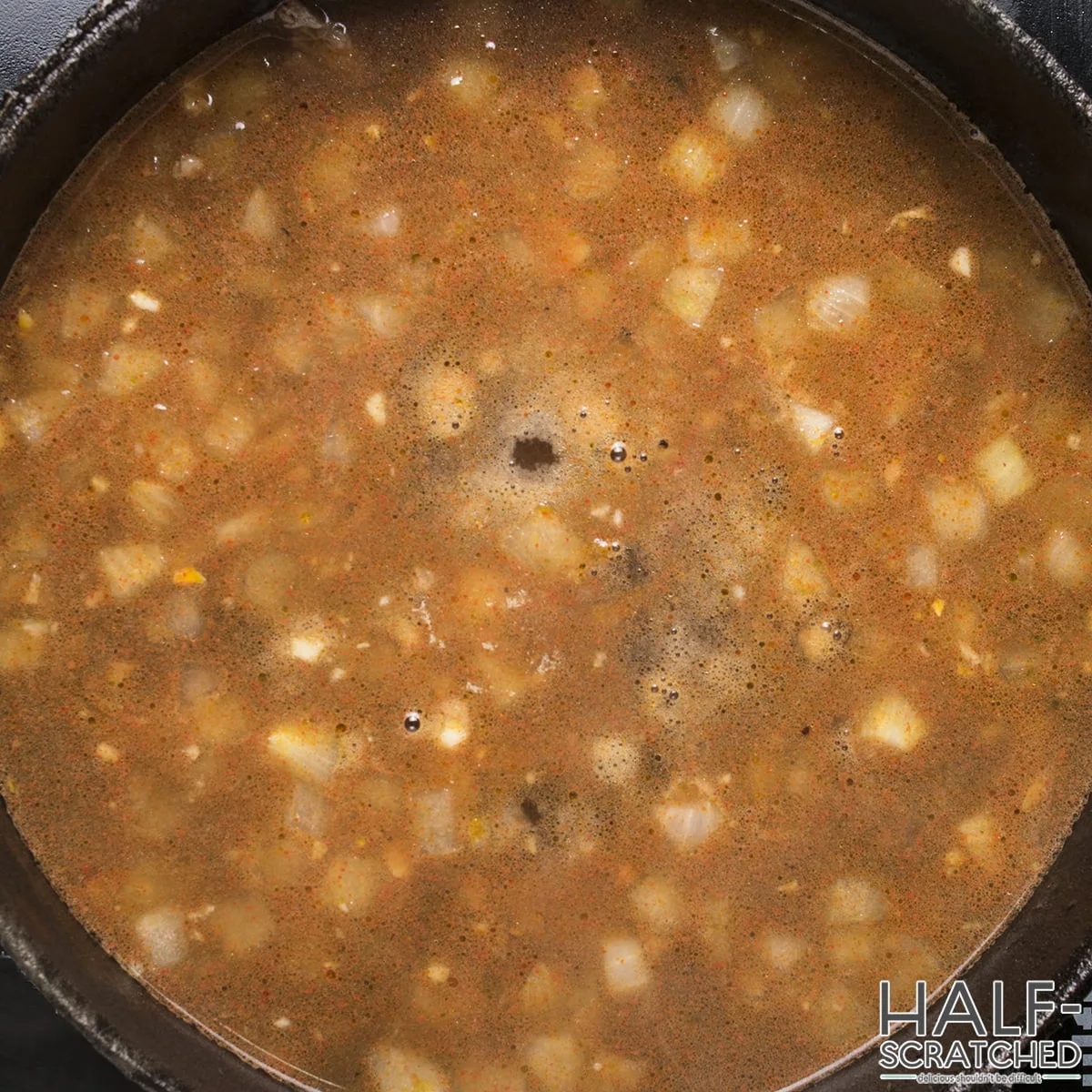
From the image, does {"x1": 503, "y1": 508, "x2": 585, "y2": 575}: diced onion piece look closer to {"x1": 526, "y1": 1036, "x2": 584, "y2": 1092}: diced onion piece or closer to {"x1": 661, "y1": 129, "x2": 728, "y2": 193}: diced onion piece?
{"x1": 661, "y1": 129, "x2": 728, "y2": 193}: diced onion piece

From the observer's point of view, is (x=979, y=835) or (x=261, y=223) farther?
(x=979, y=835)

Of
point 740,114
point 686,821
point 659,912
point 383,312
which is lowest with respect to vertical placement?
point 659,912

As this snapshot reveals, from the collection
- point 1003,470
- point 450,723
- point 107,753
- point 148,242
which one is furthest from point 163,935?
point 1003,470

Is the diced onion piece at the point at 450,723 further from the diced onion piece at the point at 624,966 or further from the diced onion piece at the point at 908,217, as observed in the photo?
the diced onion piece at the point at 908,217

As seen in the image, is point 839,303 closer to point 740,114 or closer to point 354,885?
point 740,114

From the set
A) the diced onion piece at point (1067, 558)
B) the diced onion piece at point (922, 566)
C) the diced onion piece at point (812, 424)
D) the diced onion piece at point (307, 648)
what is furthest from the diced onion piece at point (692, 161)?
the diced onion piece at point (307, 648)

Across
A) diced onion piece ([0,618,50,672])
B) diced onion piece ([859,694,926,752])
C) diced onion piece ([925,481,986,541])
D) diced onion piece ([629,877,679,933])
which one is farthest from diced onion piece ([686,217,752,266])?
diced onion piece ([0,618,50,672])
